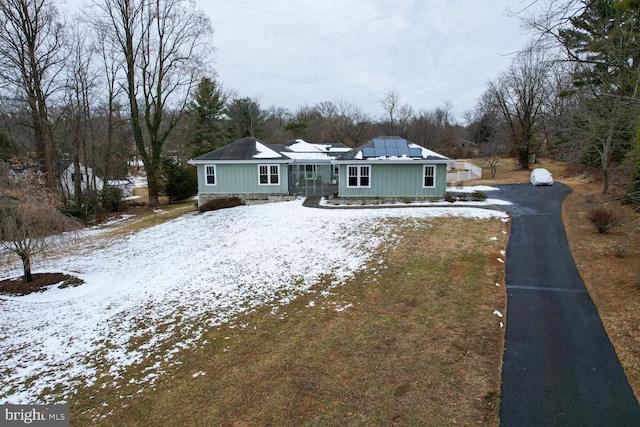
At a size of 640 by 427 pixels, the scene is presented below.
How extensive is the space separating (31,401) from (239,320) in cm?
406

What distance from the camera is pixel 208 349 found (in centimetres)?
757

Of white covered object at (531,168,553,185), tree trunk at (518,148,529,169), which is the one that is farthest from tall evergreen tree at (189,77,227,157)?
tree trunk at (518,148,529,169)

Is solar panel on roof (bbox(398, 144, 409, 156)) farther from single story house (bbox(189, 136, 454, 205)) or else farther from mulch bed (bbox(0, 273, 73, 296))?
mulch bed (bbox(0, 273, 73, 296))

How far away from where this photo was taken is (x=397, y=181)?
21688 millimetres

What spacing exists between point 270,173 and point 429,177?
1028cm

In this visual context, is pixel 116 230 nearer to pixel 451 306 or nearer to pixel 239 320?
pixel 239 320

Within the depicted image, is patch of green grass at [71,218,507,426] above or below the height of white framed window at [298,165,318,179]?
below

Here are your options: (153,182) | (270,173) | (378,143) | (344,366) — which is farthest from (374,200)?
(153,182)

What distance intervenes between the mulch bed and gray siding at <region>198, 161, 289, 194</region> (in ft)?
40.1

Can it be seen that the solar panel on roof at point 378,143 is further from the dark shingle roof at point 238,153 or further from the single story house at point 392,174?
the dark shingle roof at point 238,153

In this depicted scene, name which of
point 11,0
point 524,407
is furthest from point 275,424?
point 11,0

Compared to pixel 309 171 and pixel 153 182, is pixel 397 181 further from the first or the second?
pixel 153 182

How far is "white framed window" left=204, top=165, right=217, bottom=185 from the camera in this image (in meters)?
24.3

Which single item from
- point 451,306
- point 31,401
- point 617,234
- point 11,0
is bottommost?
point 31,401
